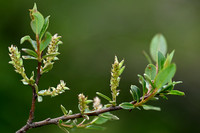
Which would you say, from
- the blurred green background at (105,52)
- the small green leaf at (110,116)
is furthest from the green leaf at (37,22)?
the blurred green background at (105,52)

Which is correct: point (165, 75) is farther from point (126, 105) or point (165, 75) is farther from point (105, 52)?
point (105, 52)

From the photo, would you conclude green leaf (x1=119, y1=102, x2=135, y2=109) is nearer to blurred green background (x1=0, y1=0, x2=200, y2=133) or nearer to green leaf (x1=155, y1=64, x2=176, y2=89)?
green leaf (x1=155, y1=64, x2=176, y2=89)

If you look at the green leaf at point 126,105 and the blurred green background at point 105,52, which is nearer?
the green leaf at point 126,105

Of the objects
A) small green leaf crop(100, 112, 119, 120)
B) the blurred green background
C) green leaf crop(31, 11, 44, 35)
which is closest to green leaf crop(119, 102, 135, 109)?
small green leaf crop(100, 112, 119, 120)

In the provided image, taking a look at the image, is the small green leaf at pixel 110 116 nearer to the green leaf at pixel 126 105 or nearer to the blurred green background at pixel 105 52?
the green leaf at pixel 126 105

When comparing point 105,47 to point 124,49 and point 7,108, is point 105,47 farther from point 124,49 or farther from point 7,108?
point 7,108
